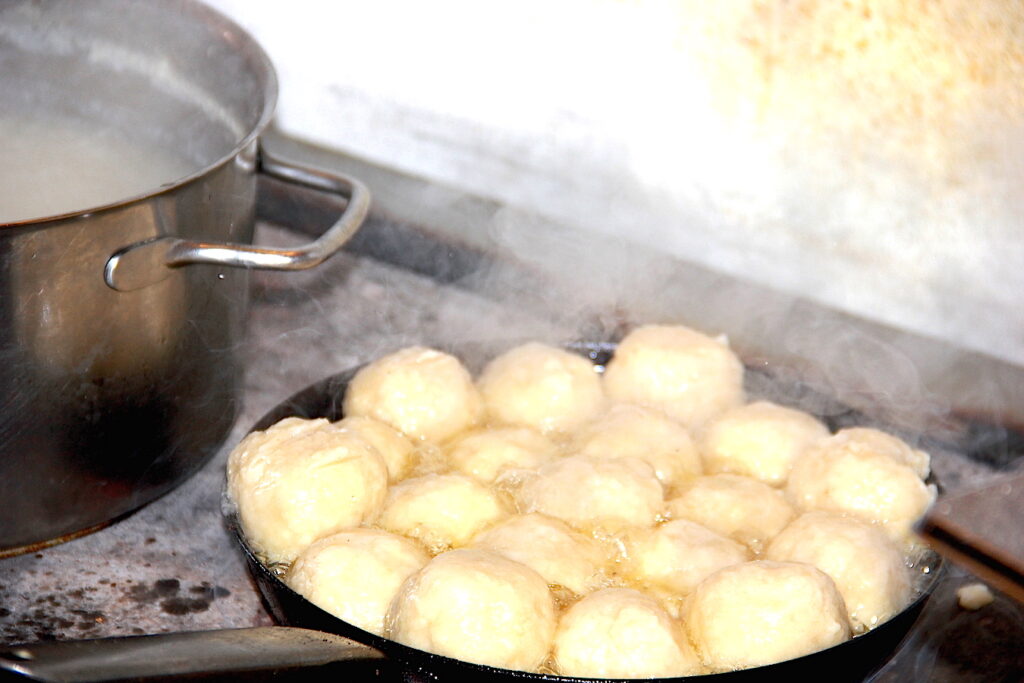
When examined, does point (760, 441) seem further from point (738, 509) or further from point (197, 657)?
point (197, 657)

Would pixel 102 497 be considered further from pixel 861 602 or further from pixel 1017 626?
pixel 1017 626

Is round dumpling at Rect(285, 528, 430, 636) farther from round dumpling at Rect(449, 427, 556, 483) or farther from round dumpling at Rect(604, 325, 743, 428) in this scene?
round dumpling at Rect(604, 325, 743, 428)

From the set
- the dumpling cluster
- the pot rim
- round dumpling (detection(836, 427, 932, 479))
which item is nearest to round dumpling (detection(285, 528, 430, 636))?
the dumpling cluster

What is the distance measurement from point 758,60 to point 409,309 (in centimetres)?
116

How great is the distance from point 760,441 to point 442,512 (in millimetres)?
671

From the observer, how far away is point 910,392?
2398 millimetres

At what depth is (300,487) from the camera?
181 centimetres

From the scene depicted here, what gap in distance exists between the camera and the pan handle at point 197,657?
1.24m

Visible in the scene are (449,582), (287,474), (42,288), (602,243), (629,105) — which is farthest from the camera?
(602,243)

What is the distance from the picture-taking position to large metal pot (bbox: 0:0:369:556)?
172 centimetres

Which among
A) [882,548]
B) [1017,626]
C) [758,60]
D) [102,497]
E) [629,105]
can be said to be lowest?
[102,497]

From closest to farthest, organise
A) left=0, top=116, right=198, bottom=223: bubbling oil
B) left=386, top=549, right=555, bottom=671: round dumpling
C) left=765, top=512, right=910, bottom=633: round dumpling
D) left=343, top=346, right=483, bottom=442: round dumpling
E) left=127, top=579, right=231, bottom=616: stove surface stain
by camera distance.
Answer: left=386, top=549, right=555, bottom=671: round dumpling → left=765, top=512, right=910, bottom=633: round dumpling → left=127, top=579, right=231, bottom=616: stove surface stain → left=343, top=346, right=483, bottom=442: round dumpling → left=0, top=116, right=198, bottom=223: bubbling oil

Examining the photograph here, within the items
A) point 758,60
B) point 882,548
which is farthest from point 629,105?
point 882,548

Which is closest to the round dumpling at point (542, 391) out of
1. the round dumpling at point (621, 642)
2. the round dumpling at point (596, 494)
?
the round dumpling at point (596, 494)
